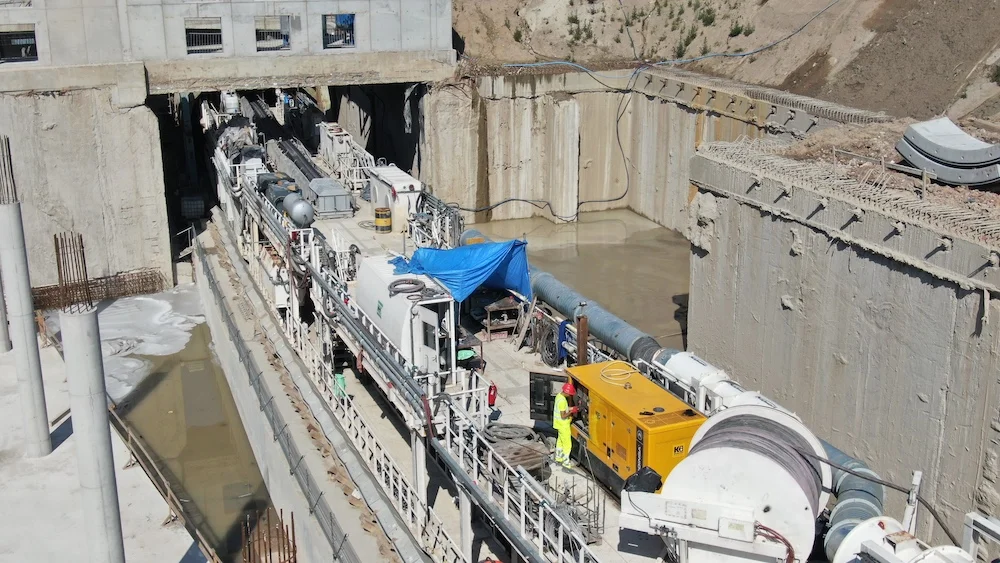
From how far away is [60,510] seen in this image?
20.9 meters

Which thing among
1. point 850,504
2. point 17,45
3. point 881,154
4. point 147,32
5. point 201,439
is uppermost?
point 147,32

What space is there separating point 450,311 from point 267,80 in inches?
785

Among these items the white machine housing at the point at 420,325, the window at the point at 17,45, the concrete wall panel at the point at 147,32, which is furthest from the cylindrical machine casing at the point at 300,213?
the window at the point at 17,45

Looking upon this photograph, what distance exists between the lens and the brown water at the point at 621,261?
3169cm

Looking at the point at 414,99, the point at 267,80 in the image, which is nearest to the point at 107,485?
the point at 267,80

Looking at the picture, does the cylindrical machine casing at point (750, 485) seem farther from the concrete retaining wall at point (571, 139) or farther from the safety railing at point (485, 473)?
the concrete retaining wall at point (571, 139)

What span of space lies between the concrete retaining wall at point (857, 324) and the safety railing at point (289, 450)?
32.3ft

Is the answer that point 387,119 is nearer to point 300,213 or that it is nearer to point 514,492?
point 300,213

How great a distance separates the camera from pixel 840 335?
19.7 meters

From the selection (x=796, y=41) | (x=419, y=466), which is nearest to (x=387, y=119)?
(x=796, y=41)

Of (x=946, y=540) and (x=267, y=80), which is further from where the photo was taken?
(x=267, y=80)

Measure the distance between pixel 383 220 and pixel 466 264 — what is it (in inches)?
177

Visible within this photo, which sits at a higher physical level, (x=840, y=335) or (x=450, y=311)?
(x=450, y=311)

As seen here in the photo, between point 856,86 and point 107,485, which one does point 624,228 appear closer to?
point 856,86
